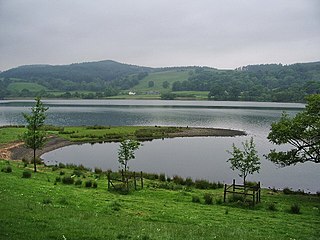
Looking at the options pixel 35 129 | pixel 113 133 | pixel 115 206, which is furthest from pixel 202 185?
pixel 113 133

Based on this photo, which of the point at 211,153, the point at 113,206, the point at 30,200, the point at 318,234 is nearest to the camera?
the point at 318,234

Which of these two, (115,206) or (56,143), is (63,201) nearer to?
(115,206)

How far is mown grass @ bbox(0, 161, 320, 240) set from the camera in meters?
12.8

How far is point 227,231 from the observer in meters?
15.7

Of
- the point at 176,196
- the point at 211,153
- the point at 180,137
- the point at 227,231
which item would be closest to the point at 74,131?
the point at 180,137

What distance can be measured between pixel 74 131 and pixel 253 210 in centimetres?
6579

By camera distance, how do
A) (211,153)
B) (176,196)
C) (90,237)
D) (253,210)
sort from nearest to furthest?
(90,237) → (253,210) → (176,196) → (211,153)

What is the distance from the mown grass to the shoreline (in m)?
26.3

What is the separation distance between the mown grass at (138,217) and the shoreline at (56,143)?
26290 mm

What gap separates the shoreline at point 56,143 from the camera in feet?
172

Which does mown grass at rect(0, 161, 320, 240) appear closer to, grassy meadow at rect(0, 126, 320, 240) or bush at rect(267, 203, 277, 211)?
grassy meadow at rect(0, 126, 320, 240)

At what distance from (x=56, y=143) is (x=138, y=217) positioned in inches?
2156

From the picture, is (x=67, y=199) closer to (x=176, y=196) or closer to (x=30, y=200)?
(x=30, y=200)

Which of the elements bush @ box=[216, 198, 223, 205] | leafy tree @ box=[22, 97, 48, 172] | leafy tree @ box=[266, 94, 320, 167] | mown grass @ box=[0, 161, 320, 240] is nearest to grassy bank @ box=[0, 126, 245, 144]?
leafy tree @ box=[22, 97, 48, 172]
